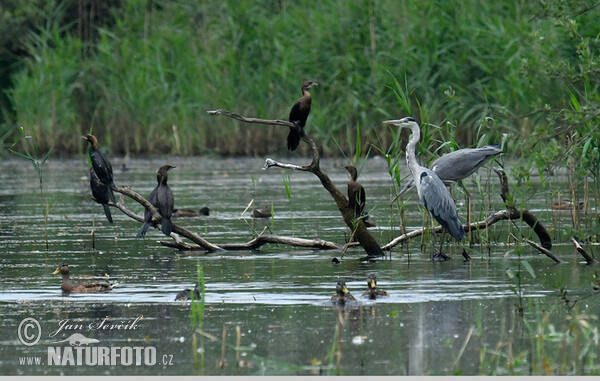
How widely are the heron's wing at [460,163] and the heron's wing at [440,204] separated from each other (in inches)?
16.1

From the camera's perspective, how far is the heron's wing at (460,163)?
1112cm

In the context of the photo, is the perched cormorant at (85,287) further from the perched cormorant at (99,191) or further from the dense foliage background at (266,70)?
the dense foliage background at (266,70)

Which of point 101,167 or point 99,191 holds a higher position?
point 101,167

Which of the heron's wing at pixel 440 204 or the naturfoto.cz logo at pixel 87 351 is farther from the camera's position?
the heron's wing at pixel 440 204

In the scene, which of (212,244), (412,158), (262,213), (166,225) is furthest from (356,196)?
(262,213)

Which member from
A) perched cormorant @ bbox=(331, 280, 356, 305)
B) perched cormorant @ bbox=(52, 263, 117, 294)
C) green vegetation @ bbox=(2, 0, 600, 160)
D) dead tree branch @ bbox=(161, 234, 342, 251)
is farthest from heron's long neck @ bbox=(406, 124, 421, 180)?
green vegetation @ bbox=(2, 0, 600, 160)

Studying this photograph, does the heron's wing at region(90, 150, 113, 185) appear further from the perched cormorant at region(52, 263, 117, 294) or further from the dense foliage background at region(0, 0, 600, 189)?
the dense foliage background at region(0, 0, 600, 189)

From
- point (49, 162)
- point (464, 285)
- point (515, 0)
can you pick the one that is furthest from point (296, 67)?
point (464, 285)

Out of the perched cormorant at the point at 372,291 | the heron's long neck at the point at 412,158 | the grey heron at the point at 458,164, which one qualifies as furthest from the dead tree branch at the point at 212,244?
the perched cormorant at the point at 372,291

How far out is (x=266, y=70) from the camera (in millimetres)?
23078

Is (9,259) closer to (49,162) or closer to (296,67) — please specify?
(296,67)

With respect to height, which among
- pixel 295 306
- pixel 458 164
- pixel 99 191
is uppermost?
pixel 458 164

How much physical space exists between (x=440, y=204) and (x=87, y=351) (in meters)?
4.50

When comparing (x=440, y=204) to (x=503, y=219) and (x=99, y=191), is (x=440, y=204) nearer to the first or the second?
(x=503, y=219)
